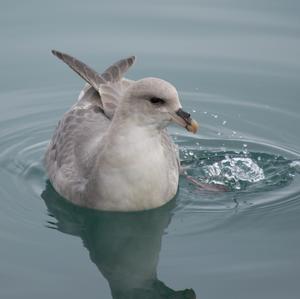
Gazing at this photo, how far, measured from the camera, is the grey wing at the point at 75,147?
777cm

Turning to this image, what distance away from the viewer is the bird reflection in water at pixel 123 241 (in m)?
6.66

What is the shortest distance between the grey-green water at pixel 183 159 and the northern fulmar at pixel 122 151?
0.16 metres

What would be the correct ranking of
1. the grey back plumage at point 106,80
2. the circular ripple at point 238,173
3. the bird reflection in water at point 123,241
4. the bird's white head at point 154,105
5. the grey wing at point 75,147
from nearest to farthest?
the bird reflection in water at point 123,241 → the bird's white head at point 154,105 → the grey wing at point 75,147 → the circular ripple at point 238,173 → the grey back plumage at point 106,80

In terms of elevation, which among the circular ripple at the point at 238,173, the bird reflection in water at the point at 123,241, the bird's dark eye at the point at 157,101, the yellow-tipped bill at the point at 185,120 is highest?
the bird's dark eye at the point at 157,101

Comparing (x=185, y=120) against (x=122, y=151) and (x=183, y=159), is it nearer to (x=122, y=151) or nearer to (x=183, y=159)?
(x=122, y=151)

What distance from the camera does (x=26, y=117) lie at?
930 centimetres

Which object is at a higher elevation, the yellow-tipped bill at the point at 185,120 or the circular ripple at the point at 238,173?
the yellow-tipped bill at the point at 185,120

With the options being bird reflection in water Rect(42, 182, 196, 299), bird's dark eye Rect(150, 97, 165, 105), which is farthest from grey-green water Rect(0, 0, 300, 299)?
bird's dark eye Rect(150, 97, 165, 105)

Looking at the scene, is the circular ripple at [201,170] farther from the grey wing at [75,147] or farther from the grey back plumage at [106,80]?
the grey back plumage at [106,80]

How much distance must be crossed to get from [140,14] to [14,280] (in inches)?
192

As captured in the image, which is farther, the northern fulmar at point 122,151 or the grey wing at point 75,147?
the grey wing at point 75,147

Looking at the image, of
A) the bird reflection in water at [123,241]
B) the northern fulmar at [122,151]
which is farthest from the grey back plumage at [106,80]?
the bird reflection in water at [123,241]

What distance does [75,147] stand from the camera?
26.3 ft

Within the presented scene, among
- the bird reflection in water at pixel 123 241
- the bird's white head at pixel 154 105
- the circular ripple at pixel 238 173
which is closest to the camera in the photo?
the bird reflection in water at pixel 123 241
